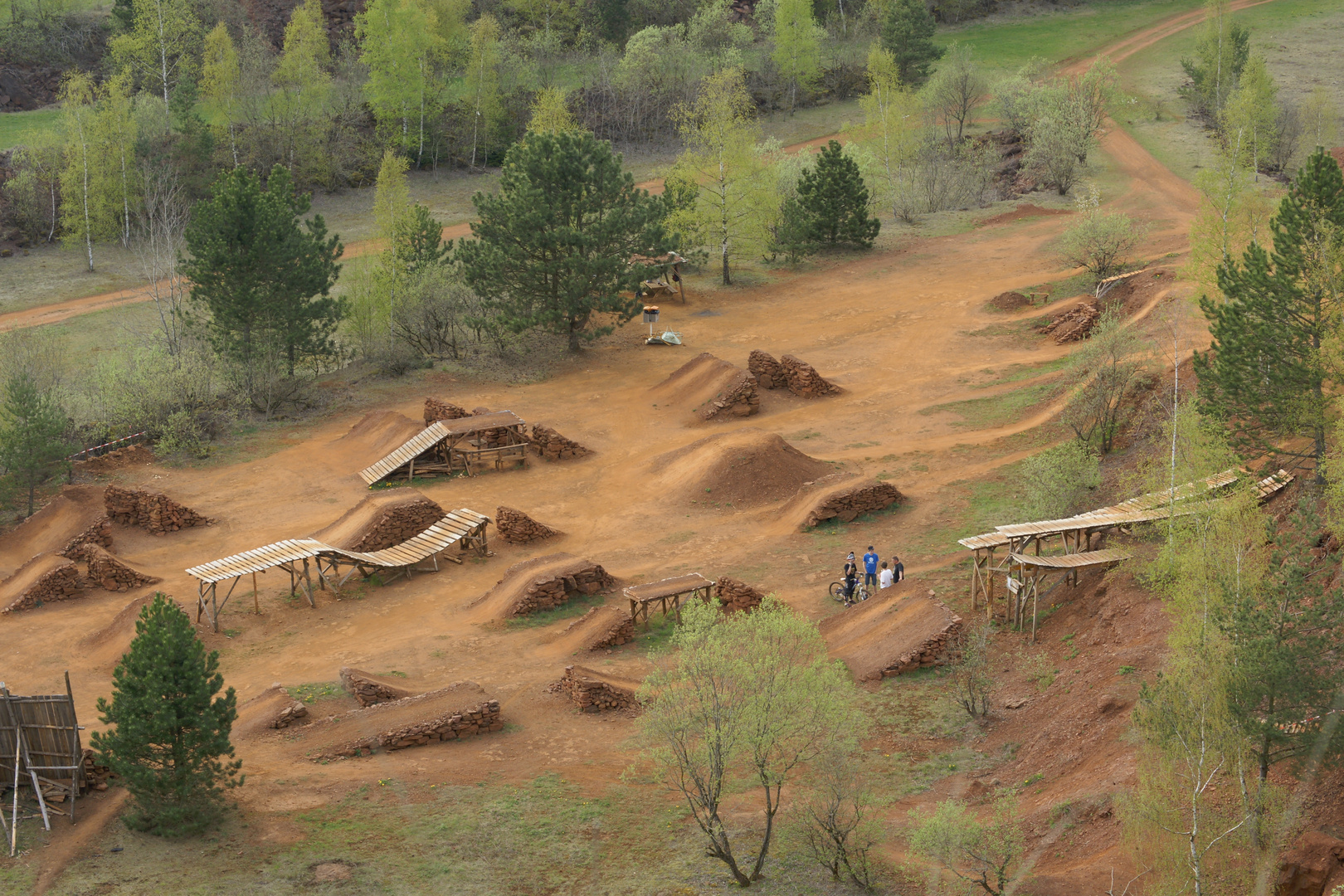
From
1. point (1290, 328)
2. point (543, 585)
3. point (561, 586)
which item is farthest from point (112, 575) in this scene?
point (1290, 328)

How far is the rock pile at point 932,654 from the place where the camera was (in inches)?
1084

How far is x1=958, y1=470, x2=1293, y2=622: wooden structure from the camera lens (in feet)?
84.8

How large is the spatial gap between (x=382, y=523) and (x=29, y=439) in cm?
1172

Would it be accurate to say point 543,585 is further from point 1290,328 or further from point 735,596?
point 1290,328

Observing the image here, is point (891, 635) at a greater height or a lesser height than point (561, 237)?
lesser

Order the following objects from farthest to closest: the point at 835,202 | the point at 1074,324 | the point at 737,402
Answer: the point at 835,202 → the point at 1074,324 → the point at 737,402

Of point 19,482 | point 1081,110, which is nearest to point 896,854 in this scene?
point 19,482

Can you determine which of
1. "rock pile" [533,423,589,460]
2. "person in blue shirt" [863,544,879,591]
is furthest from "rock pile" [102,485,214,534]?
"person in blue shirt" [863,544,879,591]

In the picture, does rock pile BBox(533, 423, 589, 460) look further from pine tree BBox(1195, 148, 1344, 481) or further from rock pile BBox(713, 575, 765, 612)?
pine tree BBox(1195, 148, 1344, 481)

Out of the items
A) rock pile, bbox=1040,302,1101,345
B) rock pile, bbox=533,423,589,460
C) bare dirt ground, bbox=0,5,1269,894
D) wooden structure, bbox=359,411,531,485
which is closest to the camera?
bare dirt ground, bbox=0,5,1269,894

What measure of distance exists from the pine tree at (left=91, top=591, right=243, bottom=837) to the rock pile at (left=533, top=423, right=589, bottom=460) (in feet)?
71.0

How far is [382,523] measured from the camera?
35.5 m

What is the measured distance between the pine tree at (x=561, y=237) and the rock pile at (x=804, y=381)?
756cm

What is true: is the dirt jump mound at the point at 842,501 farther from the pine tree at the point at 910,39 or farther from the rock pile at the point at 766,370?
the pine tree at the point at 910,39
